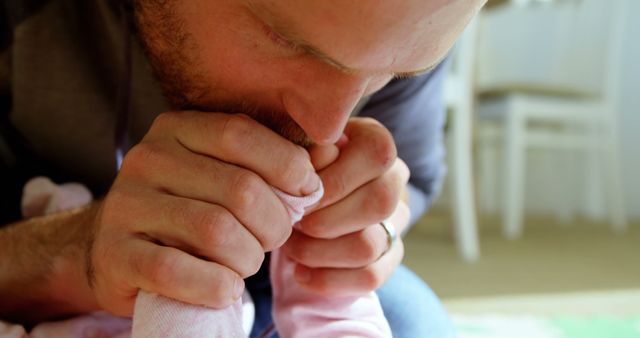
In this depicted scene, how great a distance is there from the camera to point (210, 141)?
1.27ft

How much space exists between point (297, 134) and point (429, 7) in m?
0.13

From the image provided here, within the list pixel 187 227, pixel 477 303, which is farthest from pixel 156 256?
pixel 477 303

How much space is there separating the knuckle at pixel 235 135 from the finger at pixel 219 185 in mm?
12

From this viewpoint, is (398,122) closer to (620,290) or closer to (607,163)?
(620,290)

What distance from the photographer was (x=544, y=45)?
3275mm

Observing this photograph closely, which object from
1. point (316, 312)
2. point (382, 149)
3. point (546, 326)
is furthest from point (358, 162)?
point (546, 326)

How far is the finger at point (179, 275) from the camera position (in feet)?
1.19

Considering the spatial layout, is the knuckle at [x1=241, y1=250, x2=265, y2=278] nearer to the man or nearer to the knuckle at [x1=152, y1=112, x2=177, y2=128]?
the man

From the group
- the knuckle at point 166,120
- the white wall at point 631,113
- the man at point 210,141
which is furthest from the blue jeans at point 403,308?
the white wall at point 631,113

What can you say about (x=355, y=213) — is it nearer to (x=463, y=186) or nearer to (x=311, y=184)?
(x=311, y=184)

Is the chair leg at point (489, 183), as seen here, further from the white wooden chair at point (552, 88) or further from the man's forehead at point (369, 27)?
the man's forehead at point (369, 27)

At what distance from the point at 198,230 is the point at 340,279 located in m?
0.15

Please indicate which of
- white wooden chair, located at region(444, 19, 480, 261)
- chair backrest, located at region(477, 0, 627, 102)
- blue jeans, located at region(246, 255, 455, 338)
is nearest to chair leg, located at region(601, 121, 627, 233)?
chair backrest, located at region(477, 0, 627, 102)

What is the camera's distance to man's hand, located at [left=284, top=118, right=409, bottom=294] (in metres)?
0.45
